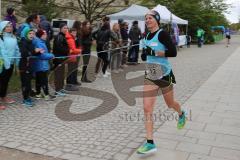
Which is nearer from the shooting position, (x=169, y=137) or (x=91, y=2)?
(x=169, y=137)

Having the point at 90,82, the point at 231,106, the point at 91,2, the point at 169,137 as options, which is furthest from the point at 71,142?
the point at 91,2

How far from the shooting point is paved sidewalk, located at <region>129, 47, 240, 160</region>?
199 inches

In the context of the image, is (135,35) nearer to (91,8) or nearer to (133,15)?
(133,15)

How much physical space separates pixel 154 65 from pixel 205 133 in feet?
5.43

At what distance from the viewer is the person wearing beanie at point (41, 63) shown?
7844 mm

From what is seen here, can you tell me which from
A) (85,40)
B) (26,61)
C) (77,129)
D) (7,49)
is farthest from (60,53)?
(77,129)

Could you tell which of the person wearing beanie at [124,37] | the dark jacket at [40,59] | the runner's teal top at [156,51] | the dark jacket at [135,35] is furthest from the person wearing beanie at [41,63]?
the dark jacket at [135,35]

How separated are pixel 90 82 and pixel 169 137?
527 centimetres

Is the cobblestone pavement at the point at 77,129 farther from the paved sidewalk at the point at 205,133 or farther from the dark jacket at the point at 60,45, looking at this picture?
the dark jacket at the point at 60,45

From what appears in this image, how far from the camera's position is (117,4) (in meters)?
38.9

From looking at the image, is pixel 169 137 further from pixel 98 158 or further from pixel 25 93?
pixel 25 93

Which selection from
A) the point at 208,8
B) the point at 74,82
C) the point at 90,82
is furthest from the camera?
the point at 208,8

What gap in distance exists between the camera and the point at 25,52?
295 inches

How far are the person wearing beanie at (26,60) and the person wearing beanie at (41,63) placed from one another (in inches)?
6.5
